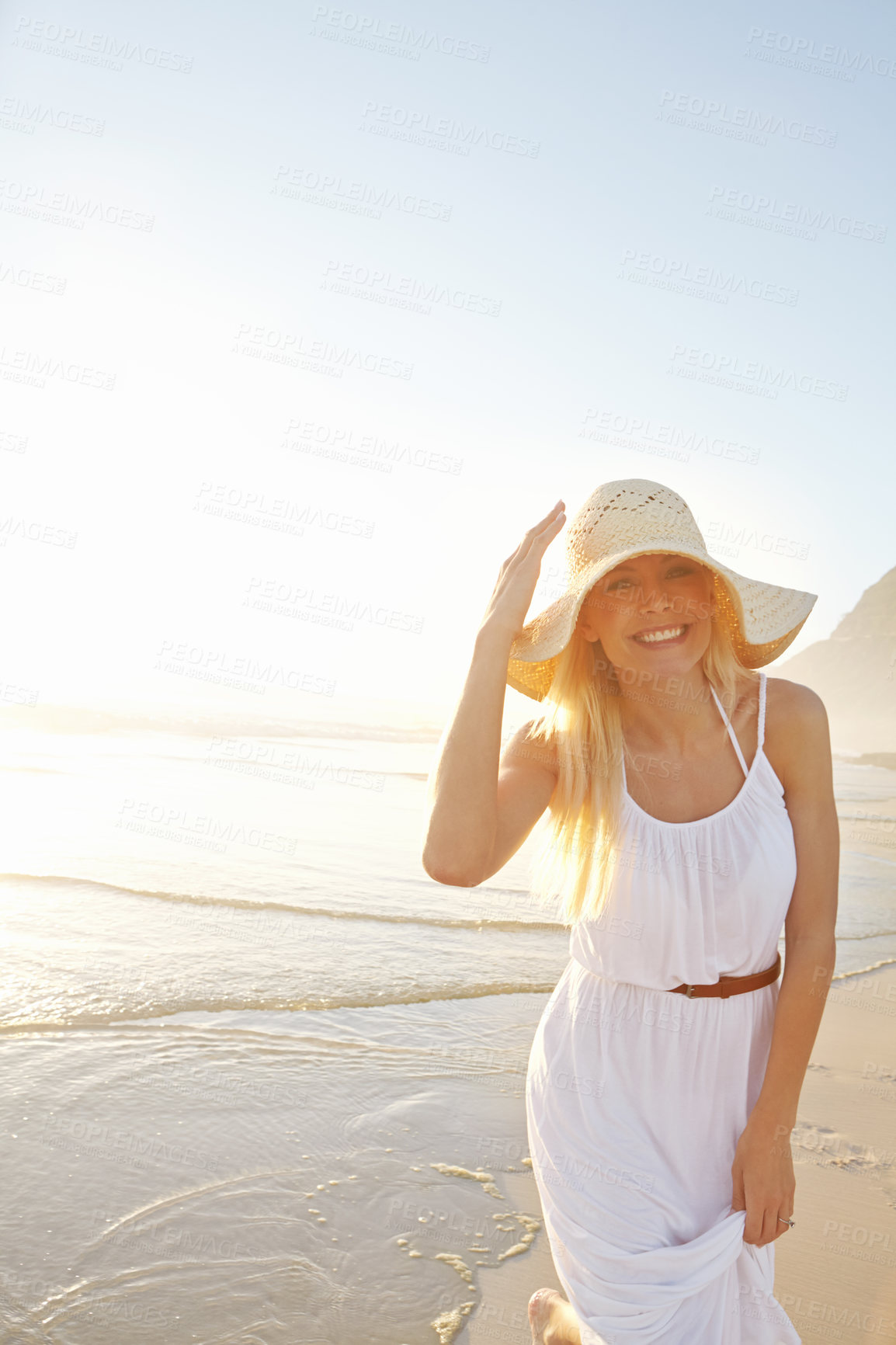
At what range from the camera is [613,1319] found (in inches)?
81.7

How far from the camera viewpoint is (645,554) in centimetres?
240

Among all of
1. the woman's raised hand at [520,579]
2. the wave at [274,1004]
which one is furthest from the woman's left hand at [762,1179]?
the wave at [274,1004]

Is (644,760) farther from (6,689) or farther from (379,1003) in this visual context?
(6,689)

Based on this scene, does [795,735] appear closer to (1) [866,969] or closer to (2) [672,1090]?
(2) [672,1090]

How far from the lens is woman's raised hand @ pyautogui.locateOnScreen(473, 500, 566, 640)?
236cm

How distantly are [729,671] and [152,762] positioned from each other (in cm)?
1435

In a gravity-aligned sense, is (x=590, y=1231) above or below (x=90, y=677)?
below

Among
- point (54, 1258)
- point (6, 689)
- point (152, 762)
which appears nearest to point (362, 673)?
point (6, 689)

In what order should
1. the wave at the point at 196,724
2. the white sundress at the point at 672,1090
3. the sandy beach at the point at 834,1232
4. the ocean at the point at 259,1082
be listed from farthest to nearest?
the wave at the point at 196,724 < the sandy beach at the point at 834,1232 < the ocean at the point at 259,1082 < the white sundress at the point at 672,1090

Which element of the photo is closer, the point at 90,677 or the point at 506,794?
the point at 506,794

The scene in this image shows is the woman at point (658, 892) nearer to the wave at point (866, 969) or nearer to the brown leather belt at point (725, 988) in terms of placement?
the brown leather belt at point (725, 988)

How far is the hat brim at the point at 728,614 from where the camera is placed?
2365 millimetres

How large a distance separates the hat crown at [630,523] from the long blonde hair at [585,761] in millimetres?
244

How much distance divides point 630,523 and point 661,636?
1.04ft
